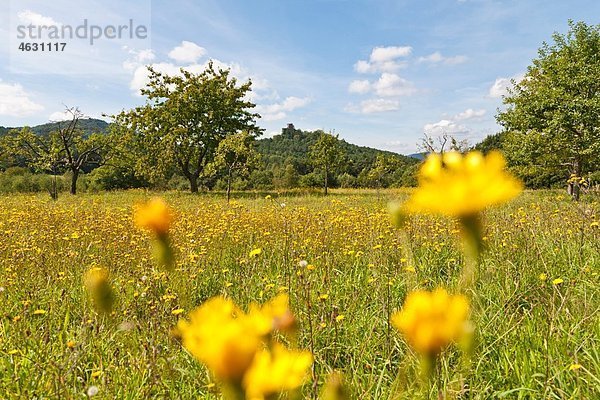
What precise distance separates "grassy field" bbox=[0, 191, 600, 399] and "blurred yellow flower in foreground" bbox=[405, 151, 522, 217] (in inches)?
12.6

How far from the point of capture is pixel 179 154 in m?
23.0

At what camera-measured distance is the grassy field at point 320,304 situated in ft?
5.49

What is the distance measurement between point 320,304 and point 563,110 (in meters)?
16.1

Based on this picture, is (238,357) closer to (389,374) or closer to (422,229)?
(389,374)

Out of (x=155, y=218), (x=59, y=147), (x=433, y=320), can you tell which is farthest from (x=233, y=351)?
(x=59, y=147)

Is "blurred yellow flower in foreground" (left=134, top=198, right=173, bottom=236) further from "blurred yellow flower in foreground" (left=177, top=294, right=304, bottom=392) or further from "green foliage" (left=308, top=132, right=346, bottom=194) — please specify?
"green foliage" (left=308, top=132, right=346, bottom=194)

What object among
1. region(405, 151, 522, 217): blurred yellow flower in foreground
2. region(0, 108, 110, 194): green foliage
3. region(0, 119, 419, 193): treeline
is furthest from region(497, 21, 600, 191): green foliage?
region(0, 108, 110, 194): green foliage

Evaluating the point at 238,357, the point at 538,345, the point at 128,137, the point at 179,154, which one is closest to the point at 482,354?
the point at 538,345

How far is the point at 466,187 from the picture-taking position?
1.79 feet

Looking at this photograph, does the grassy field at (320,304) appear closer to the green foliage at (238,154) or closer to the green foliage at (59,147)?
the green foliage at (238,154)

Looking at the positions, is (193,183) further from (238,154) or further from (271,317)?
(271,317)

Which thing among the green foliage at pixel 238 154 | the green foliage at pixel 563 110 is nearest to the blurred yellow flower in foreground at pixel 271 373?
the green foliage at pixel 563 110

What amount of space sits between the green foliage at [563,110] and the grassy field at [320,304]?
38.2 feet

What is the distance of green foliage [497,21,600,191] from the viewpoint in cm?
1414
